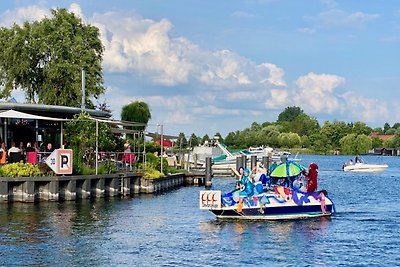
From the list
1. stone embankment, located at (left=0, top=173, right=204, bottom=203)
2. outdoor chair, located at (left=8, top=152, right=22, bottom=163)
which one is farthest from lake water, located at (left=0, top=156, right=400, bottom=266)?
outdoor chair, located at (left=8, top=152, right=22, bottom=163)

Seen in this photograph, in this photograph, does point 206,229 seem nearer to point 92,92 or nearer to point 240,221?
point 240,221

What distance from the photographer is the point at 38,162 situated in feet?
135

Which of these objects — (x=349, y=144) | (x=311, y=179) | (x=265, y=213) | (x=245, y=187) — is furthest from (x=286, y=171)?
(x=349, y=144)

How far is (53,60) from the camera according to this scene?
223 feet

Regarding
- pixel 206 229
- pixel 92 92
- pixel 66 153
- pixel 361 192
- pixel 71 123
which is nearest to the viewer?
pixel 206 229

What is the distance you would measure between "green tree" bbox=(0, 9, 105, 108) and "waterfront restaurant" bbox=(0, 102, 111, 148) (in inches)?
675

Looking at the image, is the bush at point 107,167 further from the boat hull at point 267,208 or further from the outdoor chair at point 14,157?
the boat hull at point 267,208

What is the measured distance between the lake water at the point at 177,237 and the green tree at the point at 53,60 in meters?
27.9

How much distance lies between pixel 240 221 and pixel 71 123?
54.0 ft

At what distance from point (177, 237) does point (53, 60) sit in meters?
41.7

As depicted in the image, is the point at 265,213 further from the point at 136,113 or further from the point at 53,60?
the point at 136,113

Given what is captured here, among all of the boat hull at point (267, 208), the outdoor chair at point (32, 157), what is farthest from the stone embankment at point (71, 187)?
the boat hull at point (267, 208)

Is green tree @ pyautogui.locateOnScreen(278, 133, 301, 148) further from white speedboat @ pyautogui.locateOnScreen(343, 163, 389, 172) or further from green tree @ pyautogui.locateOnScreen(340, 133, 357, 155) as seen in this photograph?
white speedboat @ pyautogui.locateOnScreen(343, 163, 389, 172)

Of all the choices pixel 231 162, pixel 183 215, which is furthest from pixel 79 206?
pixel 231 162
